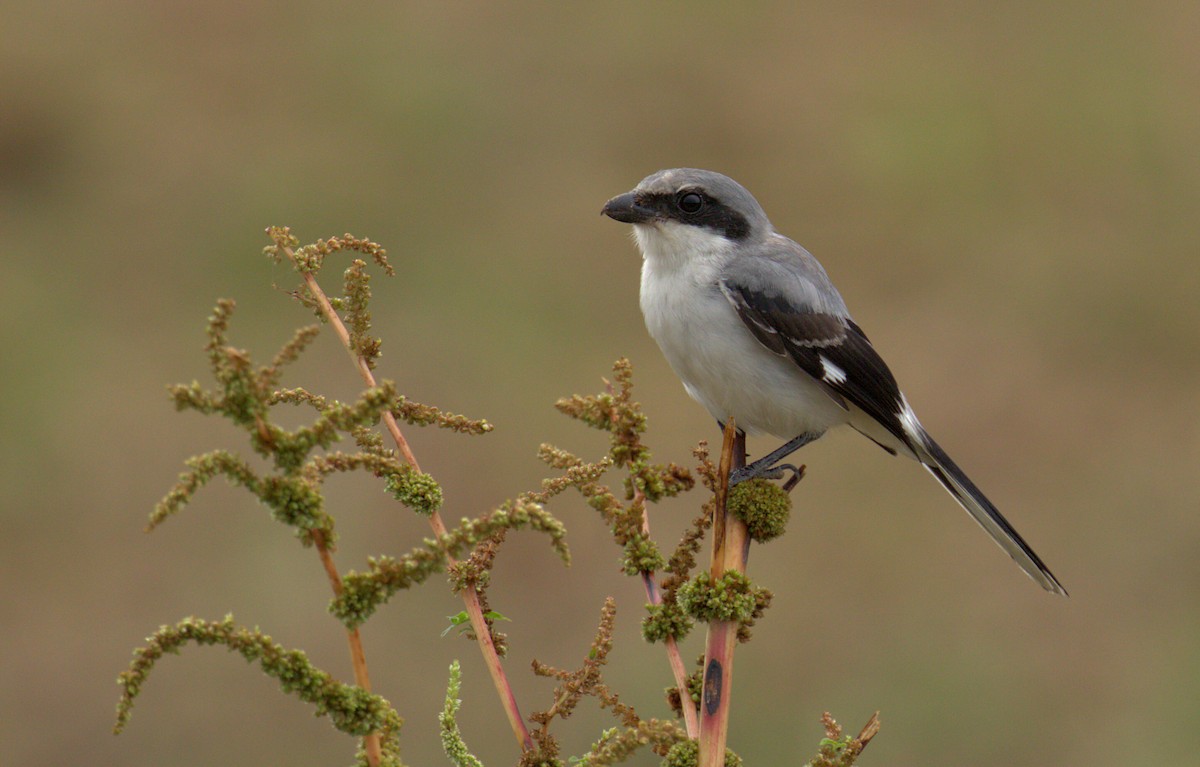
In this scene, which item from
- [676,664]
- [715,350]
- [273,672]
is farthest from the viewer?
[715,350]

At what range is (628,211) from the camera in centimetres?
333

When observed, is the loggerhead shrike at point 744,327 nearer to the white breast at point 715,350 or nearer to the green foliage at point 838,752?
the white breast at point 715,350

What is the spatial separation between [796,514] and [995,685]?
1.46 metres

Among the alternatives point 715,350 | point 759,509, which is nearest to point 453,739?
point 759,509

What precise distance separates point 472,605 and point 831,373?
2.20m

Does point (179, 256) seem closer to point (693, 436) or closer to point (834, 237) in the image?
point (693, 436)

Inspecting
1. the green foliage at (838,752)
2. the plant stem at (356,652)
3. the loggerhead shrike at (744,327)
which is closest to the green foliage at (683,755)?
the green foliage at (838,752)

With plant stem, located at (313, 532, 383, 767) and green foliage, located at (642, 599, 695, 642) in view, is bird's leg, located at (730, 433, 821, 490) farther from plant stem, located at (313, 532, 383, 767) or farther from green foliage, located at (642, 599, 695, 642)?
plant stem, located at (313, 532, 383, 767)

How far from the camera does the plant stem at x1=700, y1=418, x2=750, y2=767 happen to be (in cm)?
120

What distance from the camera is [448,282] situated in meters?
8.02

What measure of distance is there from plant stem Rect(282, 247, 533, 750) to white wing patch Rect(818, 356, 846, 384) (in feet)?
6.93

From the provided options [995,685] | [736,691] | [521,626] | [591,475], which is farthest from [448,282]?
[591,475]

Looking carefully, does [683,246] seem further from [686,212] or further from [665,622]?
[665,622]

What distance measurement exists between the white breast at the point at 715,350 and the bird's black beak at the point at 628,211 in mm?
46
